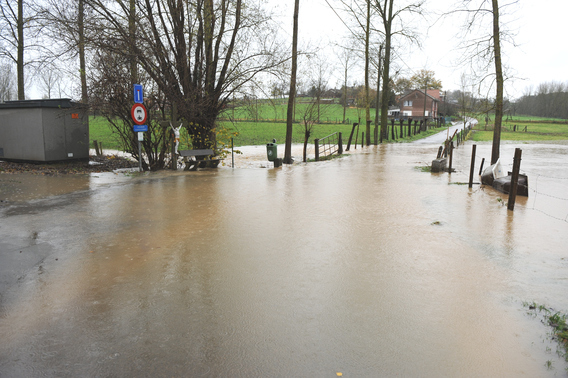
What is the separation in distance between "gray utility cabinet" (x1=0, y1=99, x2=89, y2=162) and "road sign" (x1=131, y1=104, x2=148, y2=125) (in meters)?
3.68

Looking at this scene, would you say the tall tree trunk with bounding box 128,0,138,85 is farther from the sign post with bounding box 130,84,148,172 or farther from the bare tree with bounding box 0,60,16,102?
the bare tree with bounding box 0,60,16,102

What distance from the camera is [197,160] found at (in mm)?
16438

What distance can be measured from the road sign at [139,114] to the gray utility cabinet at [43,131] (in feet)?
12.1

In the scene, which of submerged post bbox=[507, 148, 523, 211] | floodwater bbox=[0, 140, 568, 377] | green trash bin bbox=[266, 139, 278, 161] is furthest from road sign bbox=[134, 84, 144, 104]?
submerged post bbox=[507, 148, 523, 211]

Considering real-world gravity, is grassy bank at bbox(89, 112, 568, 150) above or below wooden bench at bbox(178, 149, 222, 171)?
above

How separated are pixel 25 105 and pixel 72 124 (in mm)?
1774

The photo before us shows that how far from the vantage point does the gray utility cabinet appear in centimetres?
1595

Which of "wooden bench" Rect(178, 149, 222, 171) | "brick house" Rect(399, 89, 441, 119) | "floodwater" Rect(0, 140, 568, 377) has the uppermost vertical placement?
"brick house" Rect(399, 89, 441, 119)

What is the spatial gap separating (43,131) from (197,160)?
222 inches

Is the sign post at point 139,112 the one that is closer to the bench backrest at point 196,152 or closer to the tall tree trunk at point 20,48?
the bench backrest at point 196,152

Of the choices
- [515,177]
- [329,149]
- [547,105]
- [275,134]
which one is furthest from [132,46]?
[547,105]

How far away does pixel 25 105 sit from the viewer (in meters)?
16.3

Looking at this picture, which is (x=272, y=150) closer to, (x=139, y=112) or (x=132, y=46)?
(x=139, y=112)

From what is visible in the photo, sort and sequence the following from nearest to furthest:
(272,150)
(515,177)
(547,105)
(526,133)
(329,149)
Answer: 1. (515,177)
2. (272,150)
3. (329,149)
4. (526,133)
5. (547,105)
